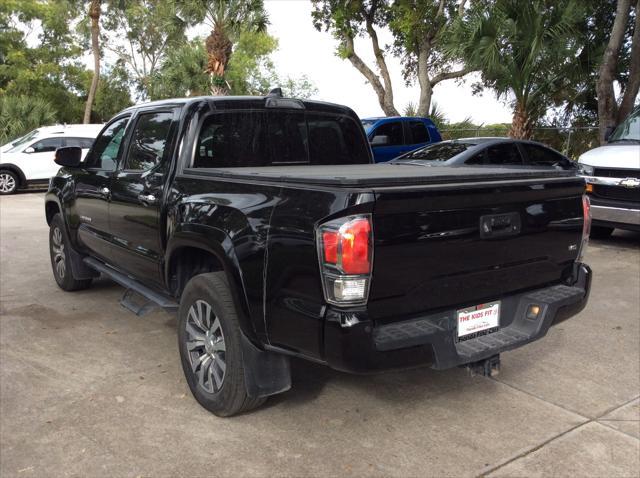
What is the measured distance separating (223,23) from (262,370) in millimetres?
20421

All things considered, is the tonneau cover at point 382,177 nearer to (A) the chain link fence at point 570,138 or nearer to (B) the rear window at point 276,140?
(B) the rear window at point 276,140

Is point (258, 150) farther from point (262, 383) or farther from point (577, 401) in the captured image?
point (577, 401)

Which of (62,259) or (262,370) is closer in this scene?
(262,370)

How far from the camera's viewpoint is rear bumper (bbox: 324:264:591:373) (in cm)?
262

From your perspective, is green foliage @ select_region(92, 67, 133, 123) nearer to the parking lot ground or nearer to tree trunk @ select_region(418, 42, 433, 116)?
tree trunk @ select_region(418, 42, 433, 116)

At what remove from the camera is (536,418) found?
11.5ft

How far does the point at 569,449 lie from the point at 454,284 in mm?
1124

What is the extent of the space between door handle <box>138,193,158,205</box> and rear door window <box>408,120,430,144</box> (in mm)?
10532

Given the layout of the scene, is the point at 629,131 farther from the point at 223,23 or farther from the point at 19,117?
the point at 19,117

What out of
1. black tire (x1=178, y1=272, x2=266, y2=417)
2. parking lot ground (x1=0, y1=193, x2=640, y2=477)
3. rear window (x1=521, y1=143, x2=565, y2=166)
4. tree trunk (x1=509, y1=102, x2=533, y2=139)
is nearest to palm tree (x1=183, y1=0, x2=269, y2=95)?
tree trunk (x1=509, y1=102, x2=533, y2=139)

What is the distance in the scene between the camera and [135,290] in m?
4.45

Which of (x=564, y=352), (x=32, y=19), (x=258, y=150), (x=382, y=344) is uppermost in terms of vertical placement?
(x=32, y=19)

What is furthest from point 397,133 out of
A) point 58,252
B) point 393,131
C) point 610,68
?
point 58,252

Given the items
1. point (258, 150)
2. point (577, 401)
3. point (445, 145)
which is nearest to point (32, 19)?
point (445, 145)
